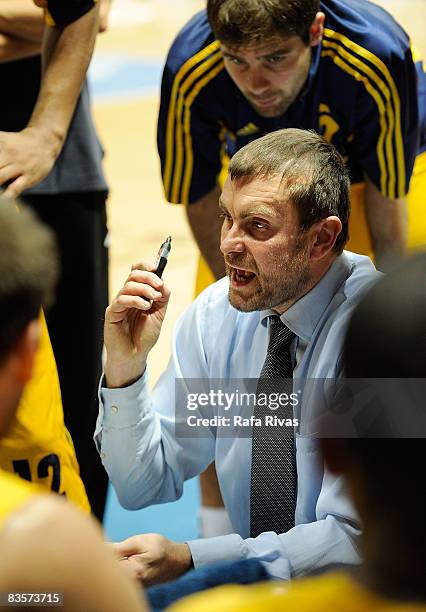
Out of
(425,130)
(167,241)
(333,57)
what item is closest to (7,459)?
(167,241)

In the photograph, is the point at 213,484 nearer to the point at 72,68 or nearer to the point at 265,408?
the point at 265,408

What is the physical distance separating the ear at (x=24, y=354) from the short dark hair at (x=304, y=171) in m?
0.98

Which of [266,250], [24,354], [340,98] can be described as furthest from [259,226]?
[24,354]

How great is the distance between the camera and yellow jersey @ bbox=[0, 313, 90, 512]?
2.24 meters

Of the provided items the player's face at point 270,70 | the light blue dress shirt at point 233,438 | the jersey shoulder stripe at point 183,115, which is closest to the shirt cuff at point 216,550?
the light blue dress shirt at point 233,438

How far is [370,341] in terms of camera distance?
1.08 meters

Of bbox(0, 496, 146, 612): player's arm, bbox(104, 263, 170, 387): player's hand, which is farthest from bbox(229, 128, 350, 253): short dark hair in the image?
bbox(0, 496, 146, 612): player's arm

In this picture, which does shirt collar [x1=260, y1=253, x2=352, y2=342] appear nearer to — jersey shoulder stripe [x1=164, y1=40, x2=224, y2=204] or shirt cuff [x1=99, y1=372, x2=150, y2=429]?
shirt cuff [x1=99, y1=372, x2=150, y2=429]

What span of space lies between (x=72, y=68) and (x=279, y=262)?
2.43ft

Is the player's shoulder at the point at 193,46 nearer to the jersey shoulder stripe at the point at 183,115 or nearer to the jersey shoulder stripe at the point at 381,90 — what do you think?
the jersey shoulder stripe at the point at 183,115

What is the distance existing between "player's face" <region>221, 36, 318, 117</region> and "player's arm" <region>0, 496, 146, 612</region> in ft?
6.01

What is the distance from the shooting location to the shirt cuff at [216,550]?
1.84 m

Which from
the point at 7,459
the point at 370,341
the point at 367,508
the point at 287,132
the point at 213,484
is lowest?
the point at 213,484

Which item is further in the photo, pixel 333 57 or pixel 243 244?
pixel 333 57
